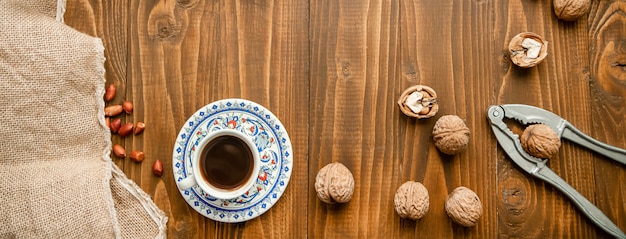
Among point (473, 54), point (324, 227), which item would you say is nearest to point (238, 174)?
point (324, 227)

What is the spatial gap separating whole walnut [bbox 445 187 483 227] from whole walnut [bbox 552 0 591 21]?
0.45 metres

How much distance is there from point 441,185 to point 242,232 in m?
0.46

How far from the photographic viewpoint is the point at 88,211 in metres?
1.10

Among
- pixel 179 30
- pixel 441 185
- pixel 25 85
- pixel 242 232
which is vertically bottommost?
pixel 242 232

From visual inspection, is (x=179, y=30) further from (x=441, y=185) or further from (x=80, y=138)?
(x=441, y=185)

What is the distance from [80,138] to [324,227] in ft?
1.90

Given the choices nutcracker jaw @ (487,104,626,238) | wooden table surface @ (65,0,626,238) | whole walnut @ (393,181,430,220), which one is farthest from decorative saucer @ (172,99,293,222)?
nutcracker jaw @ (487,104,626,238)

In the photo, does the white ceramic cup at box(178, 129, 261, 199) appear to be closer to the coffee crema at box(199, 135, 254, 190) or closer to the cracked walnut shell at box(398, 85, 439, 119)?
the coffee crema at box(199, 135, 254, 190)

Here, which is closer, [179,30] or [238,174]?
[238,174]

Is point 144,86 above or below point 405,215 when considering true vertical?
above

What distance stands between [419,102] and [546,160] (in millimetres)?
310

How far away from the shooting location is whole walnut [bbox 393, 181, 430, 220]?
110 cm

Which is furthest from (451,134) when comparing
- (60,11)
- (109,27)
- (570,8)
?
(60,11)

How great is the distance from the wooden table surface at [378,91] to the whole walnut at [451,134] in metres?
0.04
